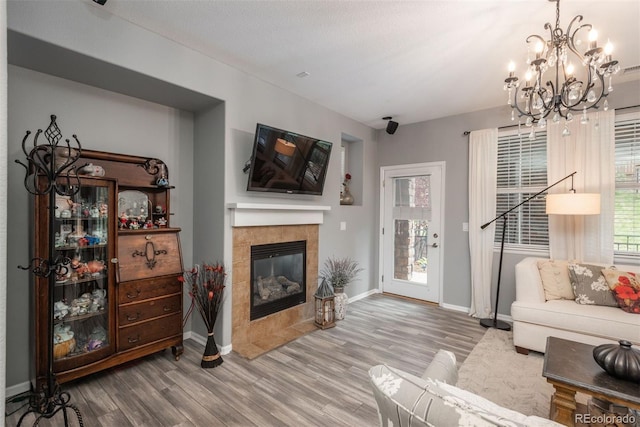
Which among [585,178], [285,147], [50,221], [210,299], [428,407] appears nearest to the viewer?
[428,407]

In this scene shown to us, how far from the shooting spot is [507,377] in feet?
8.14

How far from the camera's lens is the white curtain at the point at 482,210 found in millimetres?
3875

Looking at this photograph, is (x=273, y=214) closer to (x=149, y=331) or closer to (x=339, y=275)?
(x=339, y=275)

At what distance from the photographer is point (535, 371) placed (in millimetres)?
2564

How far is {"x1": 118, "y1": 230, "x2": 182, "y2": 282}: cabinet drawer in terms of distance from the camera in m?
2.45

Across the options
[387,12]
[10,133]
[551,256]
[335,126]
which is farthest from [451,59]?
[10,133]

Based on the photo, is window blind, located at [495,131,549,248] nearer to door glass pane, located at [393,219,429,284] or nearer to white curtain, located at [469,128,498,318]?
white curtain, located at [469,128,498,318]

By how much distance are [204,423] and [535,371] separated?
8.63ft

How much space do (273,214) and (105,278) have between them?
1563 mm

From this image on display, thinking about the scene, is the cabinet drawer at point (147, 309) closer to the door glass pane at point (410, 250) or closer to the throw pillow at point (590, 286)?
the door glass pane at point (410, 250)

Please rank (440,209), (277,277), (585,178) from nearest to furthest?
(585,178) → (277,277) → (440,209)

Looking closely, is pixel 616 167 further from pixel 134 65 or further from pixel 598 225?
pixel 134 65

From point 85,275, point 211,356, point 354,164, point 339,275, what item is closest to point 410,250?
point 339,275

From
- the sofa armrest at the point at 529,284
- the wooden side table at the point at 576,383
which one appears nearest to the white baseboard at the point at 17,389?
the wooden side table at the point at 576,383
